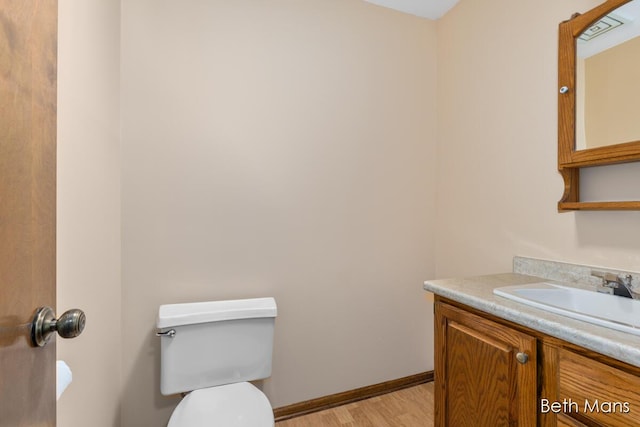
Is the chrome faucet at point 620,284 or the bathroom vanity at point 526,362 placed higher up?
the chrome faucet at point 620,284

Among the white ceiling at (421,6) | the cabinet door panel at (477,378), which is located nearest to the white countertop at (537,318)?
the cabinet door panel at (477,378)

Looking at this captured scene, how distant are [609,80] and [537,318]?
41.3 inches

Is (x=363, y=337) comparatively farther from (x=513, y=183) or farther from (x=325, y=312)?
(x=513, y=183)

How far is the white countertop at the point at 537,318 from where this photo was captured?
0.71 meters

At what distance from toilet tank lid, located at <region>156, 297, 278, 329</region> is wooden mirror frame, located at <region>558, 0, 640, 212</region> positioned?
1462 mm

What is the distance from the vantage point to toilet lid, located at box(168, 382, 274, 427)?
1119 millimetres

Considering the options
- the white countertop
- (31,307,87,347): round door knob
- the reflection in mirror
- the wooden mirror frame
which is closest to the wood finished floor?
the white countertop

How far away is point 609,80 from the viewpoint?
3.94 feet

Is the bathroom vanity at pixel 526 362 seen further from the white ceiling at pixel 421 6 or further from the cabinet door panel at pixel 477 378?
the white ceiling at pixel 421 6

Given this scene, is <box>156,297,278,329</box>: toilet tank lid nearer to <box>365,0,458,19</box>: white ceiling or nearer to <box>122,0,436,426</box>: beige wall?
<box>122,0,436,426</box>: beige wall

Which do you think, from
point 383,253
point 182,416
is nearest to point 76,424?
point 182,416

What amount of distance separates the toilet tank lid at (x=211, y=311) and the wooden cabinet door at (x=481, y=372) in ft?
2.63

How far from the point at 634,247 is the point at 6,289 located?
Result: 181 centimetres

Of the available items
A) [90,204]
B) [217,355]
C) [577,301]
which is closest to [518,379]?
[577,301]
